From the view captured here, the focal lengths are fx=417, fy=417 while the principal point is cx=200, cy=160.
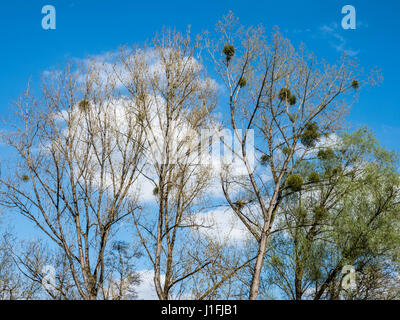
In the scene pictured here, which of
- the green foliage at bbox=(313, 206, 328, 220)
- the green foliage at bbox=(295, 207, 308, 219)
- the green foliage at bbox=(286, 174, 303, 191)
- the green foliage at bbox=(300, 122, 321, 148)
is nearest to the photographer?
the green foliage at bbox=(286, 174, 303, 191)

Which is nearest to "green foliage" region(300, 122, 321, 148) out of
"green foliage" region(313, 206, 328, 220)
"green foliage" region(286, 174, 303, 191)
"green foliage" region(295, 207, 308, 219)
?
"green foliage" region(286, 174, 303, 191)

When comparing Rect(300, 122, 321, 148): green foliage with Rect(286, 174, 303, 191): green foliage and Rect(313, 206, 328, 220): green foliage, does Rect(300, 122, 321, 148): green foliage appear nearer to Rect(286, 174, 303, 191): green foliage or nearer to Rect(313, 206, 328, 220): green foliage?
Rect(286, 174, 303, 191): green foliage

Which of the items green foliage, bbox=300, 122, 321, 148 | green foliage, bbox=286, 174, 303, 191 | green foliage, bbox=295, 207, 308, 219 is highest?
green foliage, bbox=300, 122, 321, 148

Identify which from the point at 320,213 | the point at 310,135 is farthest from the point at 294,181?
the point at 320,213

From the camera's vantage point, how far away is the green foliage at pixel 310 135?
541 inches

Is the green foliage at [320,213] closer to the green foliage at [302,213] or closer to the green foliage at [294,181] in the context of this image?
the green foliage at [302,213]

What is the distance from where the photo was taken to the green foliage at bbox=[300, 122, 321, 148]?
541 inches

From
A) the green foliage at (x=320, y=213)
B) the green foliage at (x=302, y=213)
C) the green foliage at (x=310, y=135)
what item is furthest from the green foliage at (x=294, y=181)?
the green foliage at (x=302, y=213)

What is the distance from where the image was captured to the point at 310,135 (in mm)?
13758

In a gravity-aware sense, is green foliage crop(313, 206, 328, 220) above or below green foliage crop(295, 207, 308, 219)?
below

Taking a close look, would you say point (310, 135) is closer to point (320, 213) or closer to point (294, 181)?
point (294, 181)
